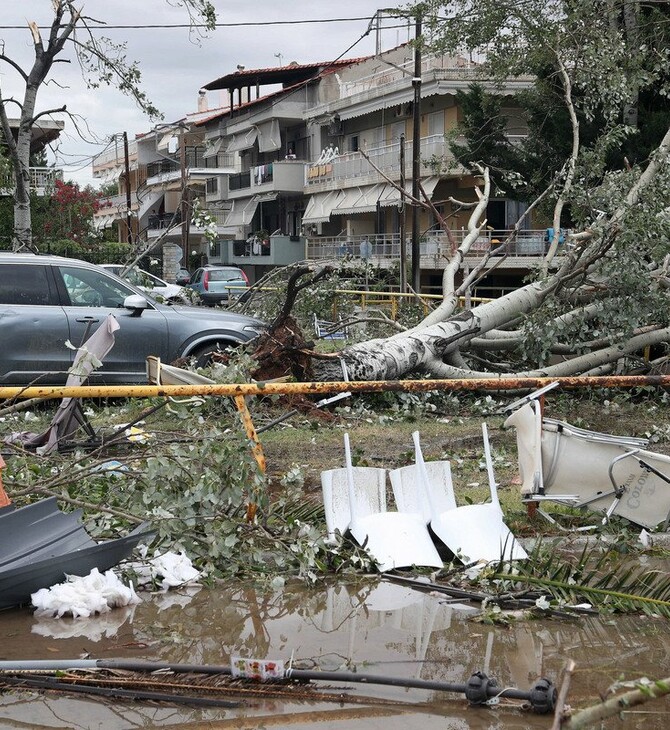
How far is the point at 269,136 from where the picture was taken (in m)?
58.8

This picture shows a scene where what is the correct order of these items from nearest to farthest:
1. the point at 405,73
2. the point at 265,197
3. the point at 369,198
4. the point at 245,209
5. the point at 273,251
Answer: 1. the point at 405,73
2. the point at 369,198
3. the point at 273,251
4. the point at 265,197
5. the point at 245,209

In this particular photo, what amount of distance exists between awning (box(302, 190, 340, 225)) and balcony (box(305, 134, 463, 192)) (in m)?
0.43

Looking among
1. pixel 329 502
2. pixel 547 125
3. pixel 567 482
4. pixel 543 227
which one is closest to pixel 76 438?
pixel 329 502

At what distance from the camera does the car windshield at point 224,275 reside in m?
37.4

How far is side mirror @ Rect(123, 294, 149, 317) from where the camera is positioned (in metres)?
10.6

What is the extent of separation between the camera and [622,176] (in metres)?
10.8

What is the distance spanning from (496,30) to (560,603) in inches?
543

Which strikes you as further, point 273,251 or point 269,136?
point 269,136

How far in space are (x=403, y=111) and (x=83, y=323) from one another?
123 ft

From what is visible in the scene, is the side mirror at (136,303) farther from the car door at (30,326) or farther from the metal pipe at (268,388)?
the metal pipe at (268,388)

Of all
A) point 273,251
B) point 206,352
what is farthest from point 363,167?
point 206,352

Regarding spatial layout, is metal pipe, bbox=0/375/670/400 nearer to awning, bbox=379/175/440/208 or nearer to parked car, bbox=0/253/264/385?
parked car, bbox=0/253/264/385

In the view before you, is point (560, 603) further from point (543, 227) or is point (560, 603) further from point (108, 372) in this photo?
point (543, 227)

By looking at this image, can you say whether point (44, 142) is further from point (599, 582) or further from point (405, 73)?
point (599, 582)
